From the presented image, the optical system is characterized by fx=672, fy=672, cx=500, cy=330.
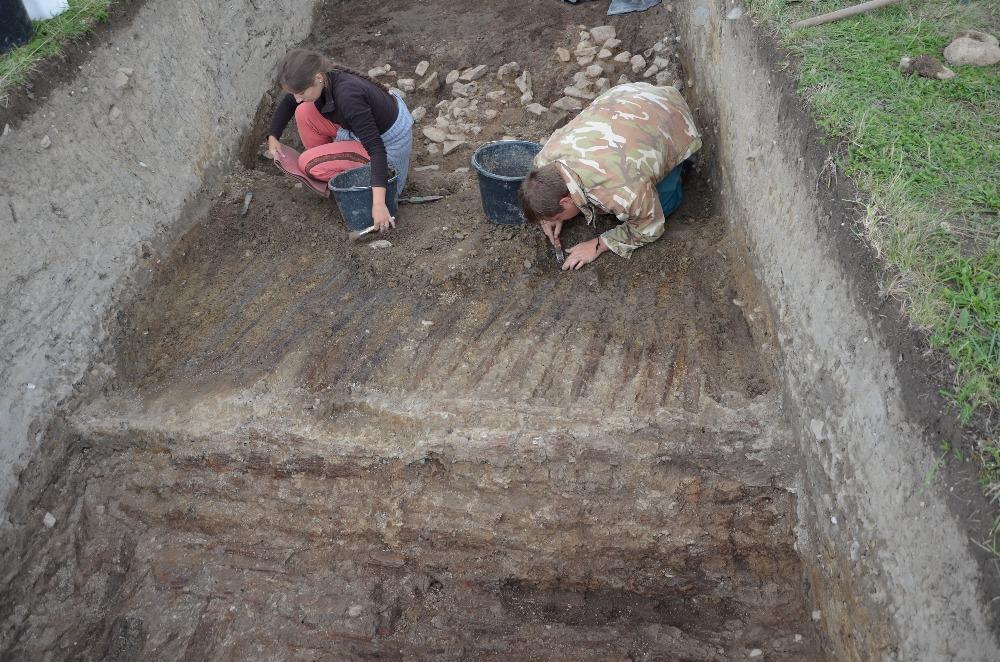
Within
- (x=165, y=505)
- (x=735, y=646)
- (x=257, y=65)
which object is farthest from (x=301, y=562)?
(x=257, y=65)

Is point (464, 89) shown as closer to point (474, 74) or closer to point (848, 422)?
point (474, 74)

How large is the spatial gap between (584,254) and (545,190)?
524 mm

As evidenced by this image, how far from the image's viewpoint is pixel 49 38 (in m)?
3.60

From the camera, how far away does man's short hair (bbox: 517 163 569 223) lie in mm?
3230

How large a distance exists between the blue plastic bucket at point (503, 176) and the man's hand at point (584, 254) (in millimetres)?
449

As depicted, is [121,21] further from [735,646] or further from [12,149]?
[735,646]

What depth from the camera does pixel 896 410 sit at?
213 centimetres

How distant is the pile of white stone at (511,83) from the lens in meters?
4.88

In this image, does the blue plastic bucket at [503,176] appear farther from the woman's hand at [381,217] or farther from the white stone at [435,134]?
the white stone at [435,134]

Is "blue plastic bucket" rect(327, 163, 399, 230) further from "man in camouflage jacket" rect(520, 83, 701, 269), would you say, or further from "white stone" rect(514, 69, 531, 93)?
"white stone" rect(514, 69, 531, 93)

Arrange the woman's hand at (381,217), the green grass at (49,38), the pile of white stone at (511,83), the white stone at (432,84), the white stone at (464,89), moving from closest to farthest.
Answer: the green grass at (49,38) → the woman's hand at (381,217) → the pile of white stone at (511,83) → the white stone at (464,89) → the white stone at (432,84)

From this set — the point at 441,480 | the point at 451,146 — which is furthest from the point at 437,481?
the point at 451,146

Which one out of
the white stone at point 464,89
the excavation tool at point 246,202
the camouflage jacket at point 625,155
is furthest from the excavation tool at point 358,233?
the white stone at point 464,89

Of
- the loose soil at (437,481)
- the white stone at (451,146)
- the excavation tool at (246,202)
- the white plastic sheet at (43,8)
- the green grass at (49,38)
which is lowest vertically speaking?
the loose soil at (437,481)
